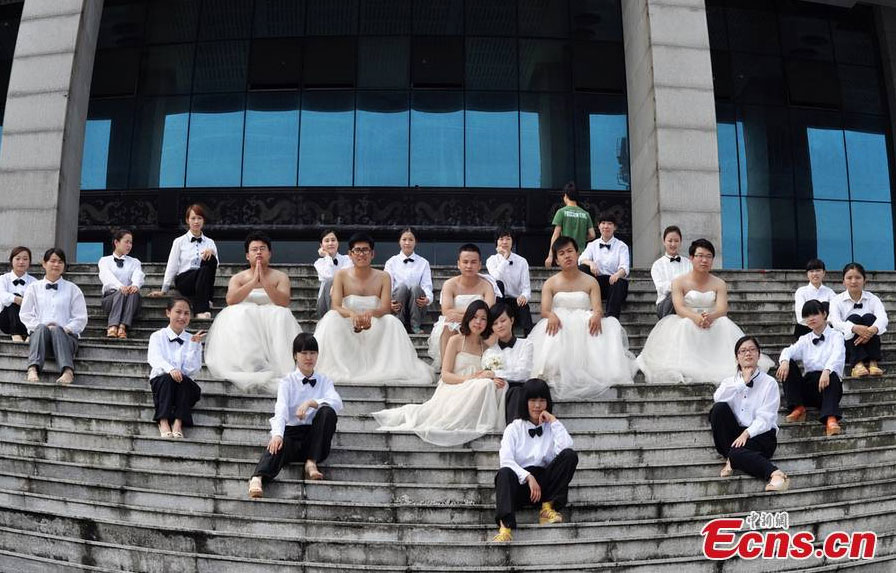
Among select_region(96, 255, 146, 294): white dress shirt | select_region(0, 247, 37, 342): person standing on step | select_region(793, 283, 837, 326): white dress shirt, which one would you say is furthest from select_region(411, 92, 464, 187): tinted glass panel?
select_region(0, 247, 37, 342): person standing on step

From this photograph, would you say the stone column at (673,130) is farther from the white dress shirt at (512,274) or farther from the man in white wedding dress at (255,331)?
the man in white wedding dress at (255,331)

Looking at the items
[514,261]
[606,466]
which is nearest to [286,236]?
[514,261]

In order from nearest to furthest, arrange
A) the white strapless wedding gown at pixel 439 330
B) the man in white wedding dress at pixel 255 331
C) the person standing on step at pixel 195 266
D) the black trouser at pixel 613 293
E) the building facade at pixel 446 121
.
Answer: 1. the man in white wedding dress at pixel 255 331
2. the white strapless wedding gown at pixel 439 330
3. the black trouser at pixel 613 293
4. the person standing on step at pixel 195 266
5. the building facade at pixel 446 121

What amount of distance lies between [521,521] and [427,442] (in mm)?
1291

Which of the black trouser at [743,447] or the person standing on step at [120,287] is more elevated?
the person standing on step at [120,287]

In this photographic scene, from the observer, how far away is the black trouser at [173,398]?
8.38 meters

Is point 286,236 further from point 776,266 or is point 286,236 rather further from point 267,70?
point 776,266

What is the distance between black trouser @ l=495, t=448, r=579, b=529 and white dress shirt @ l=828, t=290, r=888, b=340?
4.78m

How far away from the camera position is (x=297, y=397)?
776 cm

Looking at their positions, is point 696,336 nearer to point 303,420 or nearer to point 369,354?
point 369,354

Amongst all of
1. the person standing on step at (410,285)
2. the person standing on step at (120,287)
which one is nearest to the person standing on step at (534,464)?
the person standing on step at (410,285)

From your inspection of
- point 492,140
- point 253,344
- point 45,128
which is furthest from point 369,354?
point 492,140

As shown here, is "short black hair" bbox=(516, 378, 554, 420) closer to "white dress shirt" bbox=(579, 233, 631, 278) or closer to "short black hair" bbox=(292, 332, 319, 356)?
"short black hair" bbox=(292, 332, 319, 356)

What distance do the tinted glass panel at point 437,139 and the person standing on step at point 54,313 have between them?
39.3 ft
